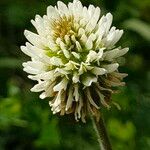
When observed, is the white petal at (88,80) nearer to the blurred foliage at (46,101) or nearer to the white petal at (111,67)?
the white petal at (111,67)

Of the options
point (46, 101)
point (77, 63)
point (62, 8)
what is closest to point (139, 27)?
point (46, 101)

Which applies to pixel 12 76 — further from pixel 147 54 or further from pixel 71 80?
pixel 71 80

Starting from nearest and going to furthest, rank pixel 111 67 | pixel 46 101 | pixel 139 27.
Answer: pixel 111 67 < pixel 46 101 < pixel 139 27

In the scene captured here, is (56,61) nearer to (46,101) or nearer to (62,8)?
(62,8)

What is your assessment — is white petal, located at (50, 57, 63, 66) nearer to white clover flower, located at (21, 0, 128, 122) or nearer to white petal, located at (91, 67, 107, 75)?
white clover flower, located at (21, 0, 128, 122)

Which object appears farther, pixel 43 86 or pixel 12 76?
pixel 12 76

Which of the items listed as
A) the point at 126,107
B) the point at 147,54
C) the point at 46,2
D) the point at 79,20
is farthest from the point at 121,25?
the point at 79,20

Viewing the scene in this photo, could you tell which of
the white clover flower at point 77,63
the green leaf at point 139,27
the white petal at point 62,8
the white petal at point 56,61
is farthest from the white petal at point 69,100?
the green leaf at point 139,27
